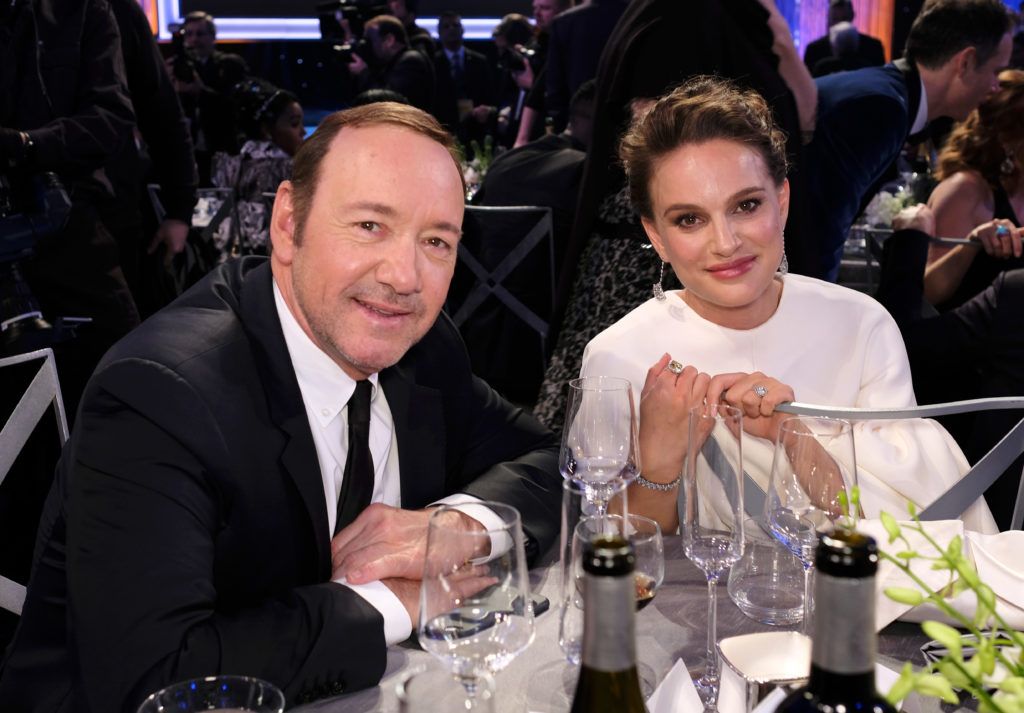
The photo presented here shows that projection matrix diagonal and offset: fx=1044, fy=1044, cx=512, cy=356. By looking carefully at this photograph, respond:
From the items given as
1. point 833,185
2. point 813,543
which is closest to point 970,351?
point 833,185

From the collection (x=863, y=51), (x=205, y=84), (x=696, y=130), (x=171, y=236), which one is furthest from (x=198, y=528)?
(x=863, y=51)

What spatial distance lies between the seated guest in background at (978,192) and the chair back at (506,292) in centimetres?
153

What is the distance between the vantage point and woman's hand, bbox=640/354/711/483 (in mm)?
1791

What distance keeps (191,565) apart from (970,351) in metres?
2.12

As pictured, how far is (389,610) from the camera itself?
1.33 m

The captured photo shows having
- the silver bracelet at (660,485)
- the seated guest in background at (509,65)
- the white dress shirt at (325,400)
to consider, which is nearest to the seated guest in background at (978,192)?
the silver bracelet at (660,485)

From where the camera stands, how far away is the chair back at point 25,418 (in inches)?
69.7

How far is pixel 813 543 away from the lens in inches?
48.2

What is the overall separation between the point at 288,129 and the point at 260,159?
0.25 m

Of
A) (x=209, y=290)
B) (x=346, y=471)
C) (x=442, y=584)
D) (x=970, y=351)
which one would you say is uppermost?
(x=209, y=290)

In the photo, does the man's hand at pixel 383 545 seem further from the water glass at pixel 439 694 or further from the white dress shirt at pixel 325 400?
the water glass at pixel 439 694

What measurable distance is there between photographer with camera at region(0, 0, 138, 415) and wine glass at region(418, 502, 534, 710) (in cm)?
250

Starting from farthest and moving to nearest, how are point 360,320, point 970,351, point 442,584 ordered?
point 970,351 < point 360,320 < point 442,584

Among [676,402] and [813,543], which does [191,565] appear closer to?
[813,543]
